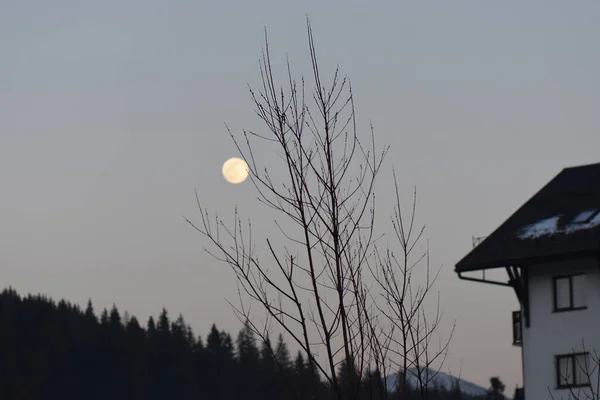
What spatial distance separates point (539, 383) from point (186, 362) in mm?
102109

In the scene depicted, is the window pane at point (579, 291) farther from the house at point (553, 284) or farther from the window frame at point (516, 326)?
the window frame at point (516, 326)

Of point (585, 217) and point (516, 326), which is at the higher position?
point (585, 217)

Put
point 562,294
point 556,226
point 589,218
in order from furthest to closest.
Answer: point 556,226, point 589,218, point 562,294

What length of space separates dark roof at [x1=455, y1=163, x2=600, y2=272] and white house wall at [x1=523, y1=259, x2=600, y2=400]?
1.92 ft

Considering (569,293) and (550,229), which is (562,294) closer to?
(569,293)

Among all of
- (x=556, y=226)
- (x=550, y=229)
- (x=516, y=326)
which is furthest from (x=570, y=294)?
(x=516, y=326)

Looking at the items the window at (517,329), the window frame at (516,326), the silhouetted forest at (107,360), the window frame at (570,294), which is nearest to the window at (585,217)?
the window frame at (570,294)

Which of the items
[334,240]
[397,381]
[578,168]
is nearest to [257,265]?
[334,240]

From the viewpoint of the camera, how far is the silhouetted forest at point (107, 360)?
12594 centimetres

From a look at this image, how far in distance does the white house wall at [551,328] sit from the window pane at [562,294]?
0.60 ft

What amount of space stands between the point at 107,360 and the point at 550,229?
329ft

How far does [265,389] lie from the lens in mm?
127562

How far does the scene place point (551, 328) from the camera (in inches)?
Answer: 1307

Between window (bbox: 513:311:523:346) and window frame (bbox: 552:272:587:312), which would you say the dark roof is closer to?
window frame (bbox: 552:272:587:312)
